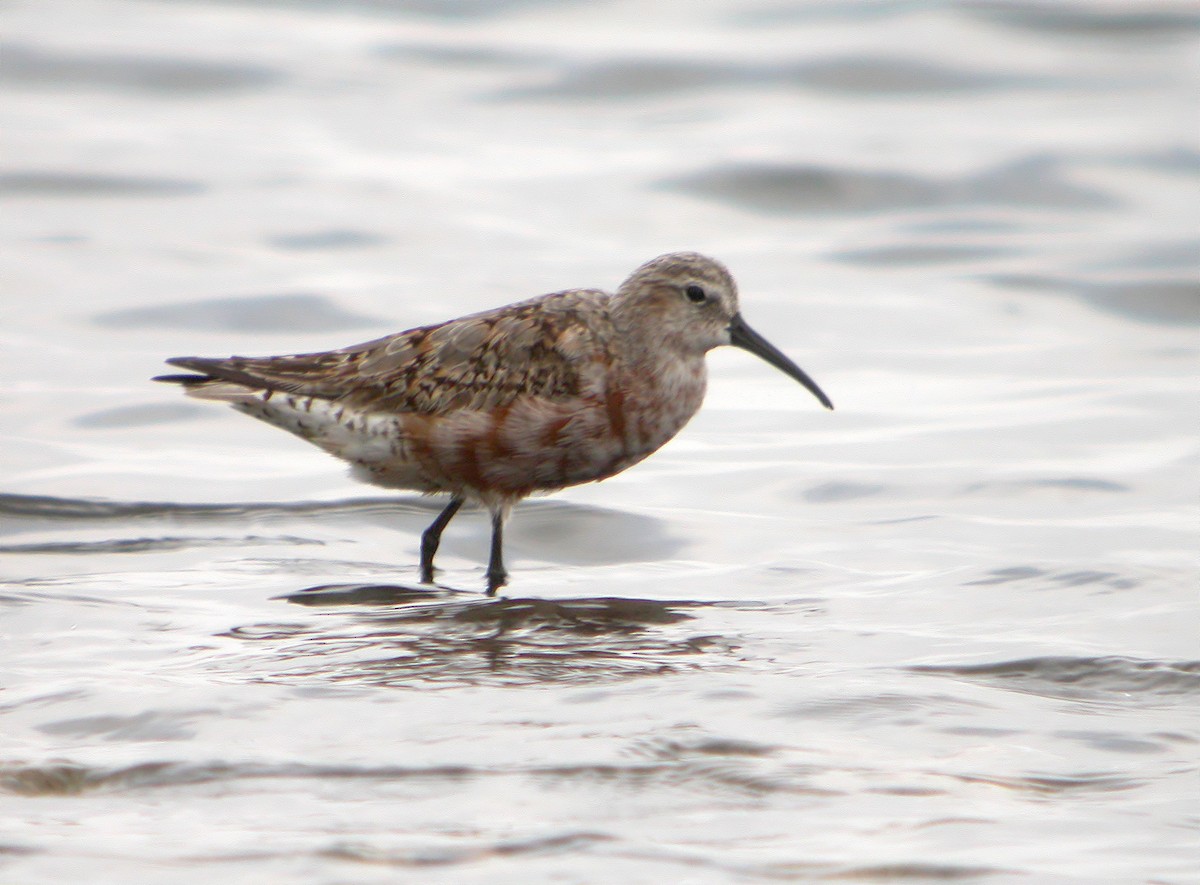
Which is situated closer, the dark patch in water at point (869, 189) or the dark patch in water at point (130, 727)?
the dark patch in water at point (130, 727)

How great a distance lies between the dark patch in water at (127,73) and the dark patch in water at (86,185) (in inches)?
114

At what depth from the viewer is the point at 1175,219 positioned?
55.2 ft

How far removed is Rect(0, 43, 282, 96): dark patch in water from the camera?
1980cm

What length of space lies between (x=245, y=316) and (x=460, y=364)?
18.4ft

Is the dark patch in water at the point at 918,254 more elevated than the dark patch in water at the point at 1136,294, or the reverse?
the dark patch in water at the point at 918,254

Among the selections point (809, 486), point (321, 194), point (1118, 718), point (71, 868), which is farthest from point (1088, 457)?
point (321, 194)

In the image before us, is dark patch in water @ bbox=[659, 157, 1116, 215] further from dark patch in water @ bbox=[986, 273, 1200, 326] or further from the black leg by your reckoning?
the black leg

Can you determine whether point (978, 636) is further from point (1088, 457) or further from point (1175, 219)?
point (1175, 219)

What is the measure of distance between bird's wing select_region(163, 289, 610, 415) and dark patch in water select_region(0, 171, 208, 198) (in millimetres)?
8466

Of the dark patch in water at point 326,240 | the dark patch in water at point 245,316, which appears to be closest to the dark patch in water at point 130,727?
the dark patch in water at point 245,316

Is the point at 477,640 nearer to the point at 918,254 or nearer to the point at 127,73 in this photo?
the point at 918,254

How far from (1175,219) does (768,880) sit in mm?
13467

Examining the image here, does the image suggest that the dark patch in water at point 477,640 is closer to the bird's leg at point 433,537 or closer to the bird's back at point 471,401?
the bird's leg at point 433,537

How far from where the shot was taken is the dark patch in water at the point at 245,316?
44.0 ft
